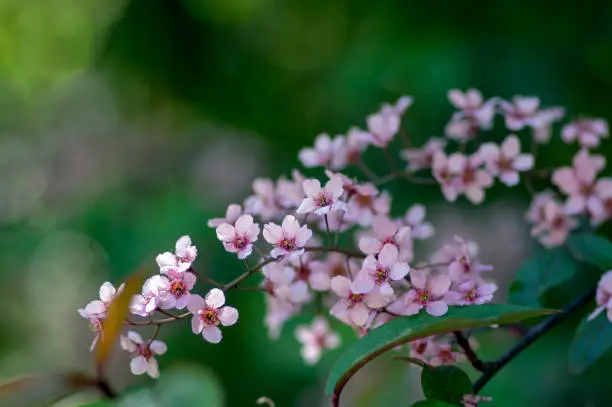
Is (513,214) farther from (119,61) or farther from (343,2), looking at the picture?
(119,61)

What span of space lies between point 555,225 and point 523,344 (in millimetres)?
218

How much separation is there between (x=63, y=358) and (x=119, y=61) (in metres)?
1.27

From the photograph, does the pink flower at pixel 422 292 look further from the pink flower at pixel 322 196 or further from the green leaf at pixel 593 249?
the green leaf at pixel 593 249

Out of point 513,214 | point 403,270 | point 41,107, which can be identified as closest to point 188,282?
point 403,270

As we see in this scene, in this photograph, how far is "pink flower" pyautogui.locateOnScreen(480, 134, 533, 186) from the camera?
680mm

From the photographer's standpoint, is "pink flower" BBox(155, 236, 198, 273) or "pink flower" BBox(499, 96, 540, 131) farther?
"pink flower" BBox(499, 96, 540, 131)

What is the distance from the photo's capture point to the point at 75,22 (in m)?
2.81

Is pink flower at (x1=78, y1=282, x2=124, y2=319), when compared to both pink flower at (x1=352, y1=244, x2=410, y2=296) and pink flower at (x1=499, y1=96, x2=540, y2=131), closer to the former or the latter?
pink flower at (x1=352, y1=244, x2=410, y2=296)

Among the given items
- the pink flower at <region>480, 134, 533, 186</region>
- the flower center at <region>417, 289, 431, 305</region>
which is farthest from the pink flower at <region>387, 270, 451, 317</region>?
the pink flower at <region>480, 134, 533, 186</region>

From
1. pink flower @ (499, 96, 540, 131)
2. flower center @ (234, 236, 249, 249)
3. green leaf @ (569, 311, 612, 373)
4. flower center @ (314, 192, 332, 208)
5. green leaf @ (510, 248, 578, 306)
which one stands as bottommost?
green leaf @ (569, 311, 612, 373)

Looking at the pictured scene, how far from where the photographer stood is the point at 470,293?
1.73ft

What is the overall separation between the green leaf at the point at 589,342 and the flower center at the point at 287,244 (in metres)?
0.24

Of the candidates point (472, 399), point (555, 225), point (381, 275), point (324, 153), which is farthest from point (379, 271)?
point (555, 225)

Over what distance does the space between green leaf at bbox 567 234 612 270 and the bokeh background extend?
0.47ft
